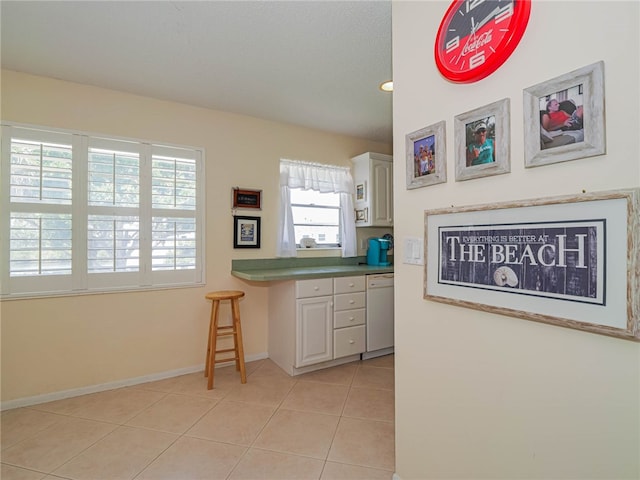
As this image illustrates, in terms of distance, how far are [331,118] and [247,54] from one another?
4.10 feet

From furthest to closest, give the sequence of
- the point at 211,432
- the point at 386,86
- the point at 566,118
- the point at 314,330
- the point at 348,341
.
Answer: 1. the point at 348,341
2. the point at 314,330
3. the point at 386,86
4. the point at 211,432
5. the point at 566,118

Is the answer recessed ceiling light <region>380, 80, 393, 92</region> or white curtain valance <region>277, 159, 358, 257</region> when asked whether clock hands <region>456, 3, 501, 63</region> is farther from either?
white curtain valance <region>277, 159, 358, 257</region>

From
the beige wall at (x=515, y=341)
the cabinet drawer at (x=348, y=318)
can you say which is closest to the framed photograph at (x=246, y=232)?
the cabinet drawer at (x=348, y=318)

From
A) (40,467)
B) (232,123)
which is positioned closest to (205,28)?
(232,123)

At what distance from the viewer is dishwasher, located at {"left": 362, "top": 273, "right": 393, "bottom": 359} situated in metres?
3.12

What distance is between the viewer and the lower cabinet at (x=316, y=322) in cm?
274

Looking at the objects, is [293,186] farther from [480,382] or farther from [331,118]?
[480,382]

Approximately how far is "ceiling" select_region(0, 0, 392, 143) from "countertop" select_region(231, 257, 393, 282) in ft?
5.12

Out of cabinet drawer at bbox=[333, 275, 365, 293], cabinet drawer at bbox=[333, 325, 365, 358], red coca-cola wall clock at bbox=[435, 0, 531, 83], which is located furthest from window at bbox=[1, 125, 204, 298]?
red coca-cola wall clock at bbox=[435, 0, 531, 83]

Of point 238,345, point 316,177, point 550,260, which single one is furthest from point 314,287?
point 550,260

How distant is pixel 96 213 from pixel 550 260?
296 centimetres

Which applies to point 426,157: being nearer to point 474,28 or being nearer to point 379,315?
point 474,28

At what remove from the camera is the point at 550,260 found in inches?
34.5

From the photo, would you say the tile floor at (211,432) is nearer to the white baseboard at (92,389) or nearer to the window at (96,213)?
the white baseboard at (92,389)
